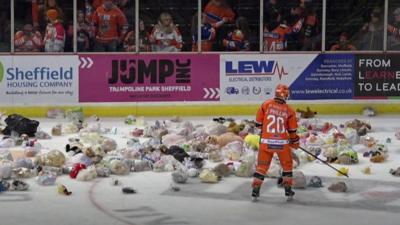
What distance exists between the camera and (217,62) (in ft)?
61.4

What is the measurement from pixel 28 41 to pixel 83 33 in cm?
117

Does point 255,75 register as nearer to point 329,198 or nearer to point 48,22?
point 48,22

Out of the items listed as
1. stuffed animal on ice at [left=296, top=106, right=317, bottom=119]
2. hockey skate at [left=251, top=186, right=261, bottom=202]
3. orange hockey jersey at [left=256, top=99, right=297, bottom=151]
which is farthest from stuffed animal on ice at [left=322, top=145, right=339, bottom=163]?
stuffed animal on ice at [left=296, top=106, right=317, bottom=119]

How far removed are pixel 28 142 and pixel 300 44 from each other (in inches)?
274

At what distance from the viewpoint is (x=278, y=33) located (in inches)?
750

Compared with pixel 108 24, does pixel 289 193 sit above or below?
below

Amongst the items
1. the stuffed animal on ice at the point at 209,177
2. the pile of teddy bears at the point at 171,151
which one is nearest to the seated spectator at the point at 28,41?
the pile of teddy bears at the point at 171,151

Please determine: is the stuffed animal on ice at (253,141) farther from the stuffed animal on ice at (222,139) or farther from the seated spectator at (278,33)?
the seated spectator at (278,33)

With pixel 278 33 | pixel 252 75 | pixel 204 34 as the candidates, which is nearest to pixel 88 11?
pixel 204 34

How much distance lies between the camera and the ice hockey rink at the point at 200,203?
9.79 metres

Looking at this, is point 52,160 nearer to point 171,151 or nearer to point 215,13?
point 171,151

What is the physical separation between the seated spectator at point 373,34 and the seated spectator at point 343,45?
21 cm

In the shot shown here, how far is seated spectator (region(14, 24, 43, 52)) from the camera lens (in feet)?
60.4

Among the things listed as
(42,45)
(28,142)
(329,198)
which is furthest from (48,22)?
(329,198)
